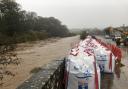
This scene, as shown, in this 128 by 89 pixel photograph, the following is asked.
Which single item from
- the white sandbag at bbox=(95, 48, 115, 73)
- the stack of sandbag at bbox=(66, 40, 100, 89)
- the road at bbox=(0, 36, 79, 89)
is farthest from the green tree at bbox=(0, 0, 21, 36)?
the stack of sandbag at bbox=(66, 40, 100, 89)

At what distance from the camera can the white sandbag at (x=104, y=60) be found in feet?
39.6

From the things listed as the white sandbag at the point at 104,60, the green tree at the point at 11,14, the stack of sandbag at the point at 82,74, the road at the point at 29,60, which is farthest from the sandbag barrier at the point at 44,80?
the green tree at the point at 11,14

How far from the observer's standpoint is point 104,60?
1211cm

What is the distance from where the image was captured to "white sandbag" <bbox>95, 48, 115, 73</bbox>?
12.1 meters

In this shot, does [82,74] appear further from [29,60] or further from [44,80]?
[29,60]

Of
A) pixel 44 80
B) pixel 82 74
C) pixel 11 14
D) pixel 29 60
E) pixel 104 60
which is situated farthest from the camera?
pixel 11 14

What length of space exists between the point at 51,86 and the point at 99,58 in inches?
237

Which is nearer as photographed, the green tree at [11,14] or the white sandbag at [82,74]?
the white sandbag at [82,74]

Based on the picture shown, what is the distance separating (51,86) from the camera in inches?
245

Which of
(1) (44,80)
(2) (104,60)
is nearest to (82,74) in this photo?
(1) (44,80)

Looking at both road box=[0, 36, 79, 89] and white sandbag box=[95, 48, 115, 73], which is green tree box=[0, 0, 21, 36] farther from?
white sandbag box=[95, 48, 115, 73]

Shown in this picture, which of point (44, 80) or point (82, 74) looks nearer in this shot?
point (44, 80)

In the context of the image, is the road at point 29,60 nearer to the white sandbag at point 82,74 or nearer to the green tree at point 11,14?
the white sandbag at point 82,74

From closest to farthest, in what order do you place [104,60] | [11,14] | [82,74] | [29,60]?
[82,74] → [104,60] → [29,60] → [11,14]
